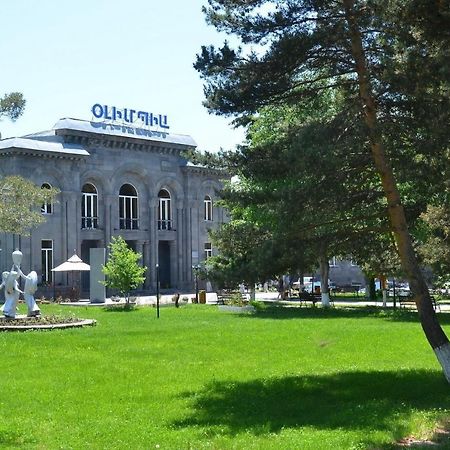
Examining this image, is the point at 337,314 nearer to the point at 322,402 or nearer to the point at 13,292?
the point at 13,292

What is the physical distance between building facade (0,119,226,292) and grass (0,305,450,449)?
1006 inches

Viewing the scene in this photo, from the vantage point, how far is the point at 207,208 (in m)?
60.0

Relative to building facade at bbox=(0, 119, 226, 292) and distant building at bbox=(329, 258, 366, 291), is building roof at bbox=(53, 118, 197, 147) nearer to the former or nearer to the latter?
building facade at bbox=(0, 119, 226, 292)

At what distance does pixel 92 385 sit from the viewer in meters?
13.7

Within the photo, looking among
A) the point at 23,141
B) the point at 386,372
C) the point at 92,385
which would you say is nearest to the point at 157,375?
the point at 92,385

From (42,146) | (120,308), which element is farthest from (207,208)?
(120,308)

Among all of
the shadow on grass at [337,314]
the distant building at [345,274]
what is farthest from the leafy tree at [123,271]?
the distant building at [345,274]

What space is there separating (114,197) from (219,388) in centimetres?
4013

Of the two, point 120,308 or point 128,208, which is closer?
point 120,308

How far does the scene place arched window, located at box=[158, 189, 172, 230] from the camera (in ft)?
186

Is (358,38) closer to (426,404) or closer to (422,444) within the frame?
(426,404)

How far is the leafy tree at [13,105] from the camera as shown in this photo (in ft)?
57.0

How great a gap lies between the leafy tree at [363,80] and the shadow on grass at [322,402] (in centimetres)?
122

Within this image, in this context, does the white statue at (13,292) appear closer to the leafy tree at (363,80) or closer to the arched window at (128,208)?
the leafy tree at (363,80)
